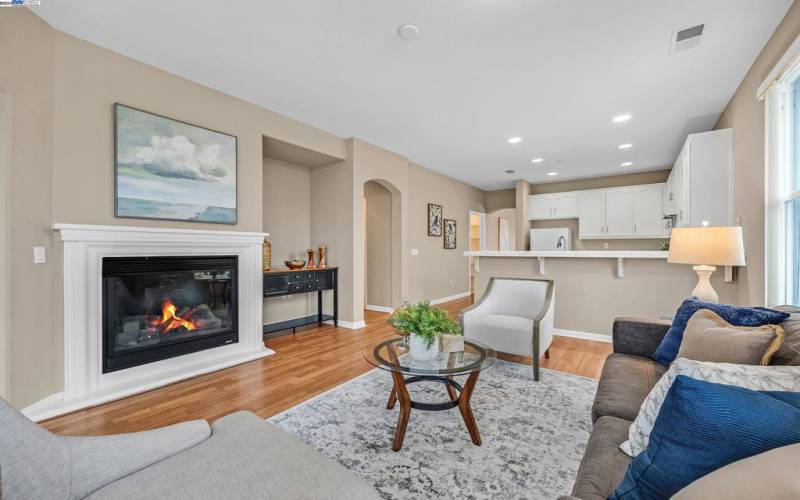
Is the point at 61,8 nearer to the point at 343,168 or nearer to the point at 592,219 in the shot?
the point at 343,168

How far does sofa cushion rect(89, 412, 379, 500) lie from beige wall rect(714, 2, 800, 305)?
3.30 m

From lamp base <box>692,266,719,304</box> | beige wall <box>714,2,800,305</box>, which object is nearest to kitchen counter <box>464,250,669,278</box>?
beige wall <box>714,2,800,305</box>

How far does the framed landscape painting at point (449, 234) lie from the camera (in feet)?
22.5

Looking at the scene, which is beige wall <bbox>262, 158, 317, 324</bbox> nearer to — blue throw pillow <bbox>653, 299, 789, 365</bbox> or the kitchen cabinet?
blue throw pillow <bbox>653, 299, 789, 365</bbox>

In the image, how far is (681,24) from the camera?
225 cm

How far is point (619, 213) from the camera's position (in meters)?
6.48

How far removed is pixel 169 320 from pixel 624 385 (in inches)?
131

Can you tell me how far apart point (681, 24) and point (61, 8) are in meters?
4.07

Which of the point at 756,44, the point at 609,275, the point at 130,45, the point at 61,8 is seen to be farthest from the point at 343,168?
the point at 756,44

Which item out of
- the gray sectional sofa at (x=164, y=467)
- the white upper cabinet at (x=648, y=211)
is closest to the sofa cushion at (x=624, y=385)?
the gray sectional sofa at (x=164, y=467)

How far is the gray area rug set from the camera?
1.57 metres

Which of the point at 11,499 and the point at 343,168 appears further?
the point at 343,168

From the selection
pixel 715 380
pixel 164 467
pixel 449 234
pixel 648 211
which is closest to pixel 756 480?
pixel 715 380

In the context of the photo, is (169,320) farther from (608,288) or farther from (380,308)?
(608,288)
